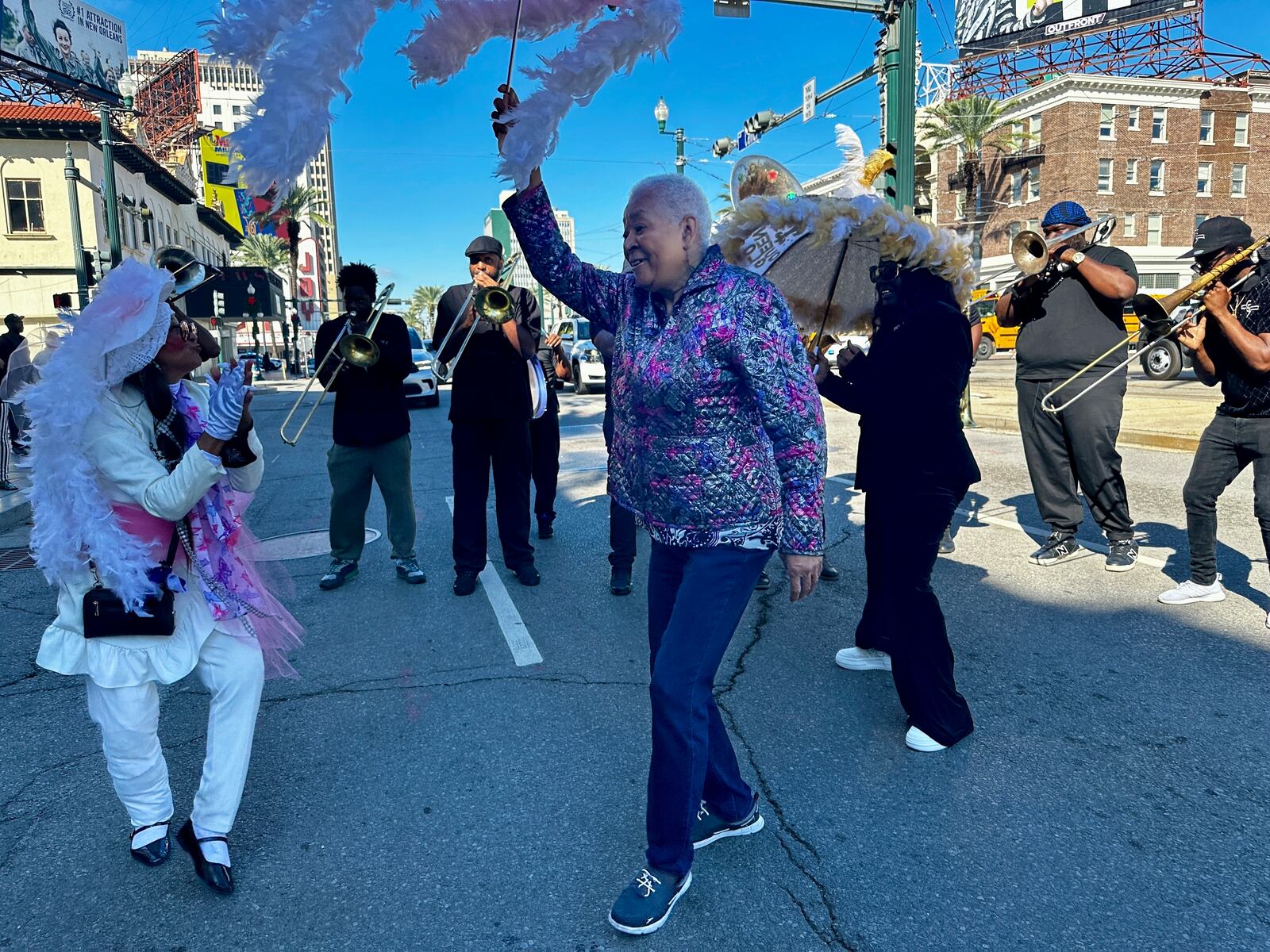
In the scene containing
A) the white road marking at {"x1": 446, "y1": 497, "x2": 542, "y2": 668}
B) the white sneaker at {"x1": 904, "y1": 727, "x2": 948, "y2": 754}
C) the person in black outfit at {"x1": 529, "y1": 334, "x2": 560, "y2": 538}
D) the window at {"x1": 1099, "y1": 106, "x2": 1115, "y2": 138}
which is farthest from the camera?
the window at {"x1": 1099, "y1": 106, "x2": 1115, "y2": 138}

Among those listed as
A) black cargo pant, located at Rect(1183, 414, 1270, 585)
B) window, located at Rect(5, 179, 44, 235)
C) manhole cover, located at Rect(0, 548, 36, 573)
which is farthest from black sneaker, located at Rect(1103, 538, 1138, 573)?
window, located at Rect(5, 179, 44, 235)

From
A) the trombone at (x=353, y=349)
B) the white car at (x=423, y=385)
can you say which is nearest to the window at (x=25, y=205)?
the white car at (x=423, y=385)

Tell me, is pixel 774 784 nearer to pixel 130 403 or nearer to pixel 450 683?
pixel 450 683

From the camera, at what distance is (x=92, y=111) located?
101 feet

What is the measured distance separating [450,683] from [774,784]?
1639 millimetres

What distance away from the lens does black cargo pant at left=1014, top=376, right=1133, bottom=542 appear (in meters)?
5.12

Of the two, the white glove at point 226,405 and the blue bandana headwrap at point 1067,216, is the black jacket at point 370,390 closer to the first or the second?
the white glove at point 226,405

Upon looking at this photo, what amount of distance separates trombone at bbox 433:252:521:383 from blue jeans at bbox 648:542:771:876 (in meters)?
3.20

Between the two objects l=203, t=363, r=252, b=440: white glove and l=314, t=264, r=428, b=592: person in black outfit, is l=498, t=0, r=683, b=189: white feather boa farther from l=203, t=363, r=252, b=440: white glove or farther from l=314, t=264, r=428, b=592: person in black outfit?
l=314, t=264, r=428, b=592: person in black outfit

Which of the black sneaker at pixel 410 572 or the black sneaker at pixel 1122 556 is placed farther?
the black sneaker at pixel 410 572

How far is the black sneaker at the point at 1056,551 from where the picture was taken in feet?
18.2

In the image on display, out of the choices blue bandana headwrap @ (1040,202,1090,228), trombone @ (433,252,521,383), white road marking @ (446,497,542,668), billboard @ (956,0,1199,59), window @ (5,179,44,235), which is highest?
billboard @ (956,0,1199,59)

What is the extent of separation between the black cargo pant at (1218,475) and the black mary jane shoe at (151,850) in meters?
4.84

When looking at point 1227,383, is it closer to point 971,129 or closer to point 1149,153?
point 971,129
